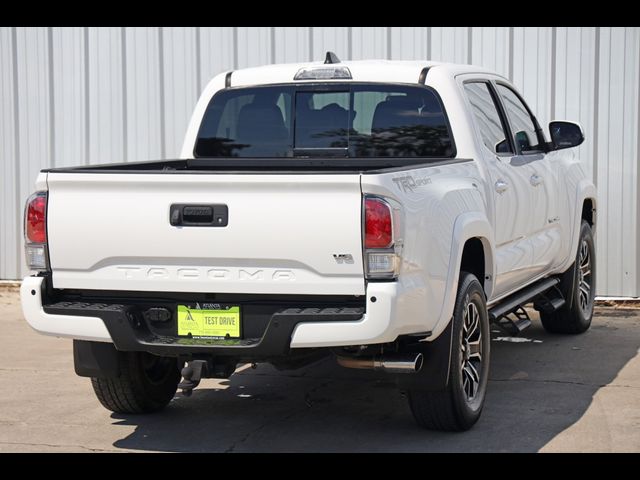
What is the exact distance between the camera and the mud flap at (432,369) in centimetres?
584

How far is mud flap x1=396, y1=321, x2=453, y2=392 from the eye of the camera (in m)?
5.84

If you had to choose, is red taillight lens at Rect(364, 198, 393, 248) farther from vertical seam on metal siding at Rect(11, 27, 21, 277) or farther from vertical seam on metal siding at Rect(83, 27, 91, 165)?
vertical seam on metal siding at Rect(11, 27, 21, 277)

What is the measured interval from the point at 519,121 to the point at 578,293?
1.73m

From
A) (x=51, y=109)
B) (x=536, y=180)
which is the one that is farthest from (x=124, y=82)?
(x=536, y=180)

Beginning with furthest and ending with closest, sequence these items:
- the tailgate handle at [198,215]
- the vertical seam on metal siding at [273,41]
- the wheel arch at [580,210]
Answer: the vertical seam on metal siding at [273,41] < the wheel arch at [580,210] < the tailgate handle at [198,215]

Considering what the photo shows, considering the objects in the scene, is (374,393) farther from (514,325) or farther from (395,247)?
(395,247)

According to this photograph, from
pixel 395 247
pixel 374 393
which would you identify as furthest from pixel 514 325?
pixel 395 247

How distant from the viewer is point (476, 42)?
1084 centimetres

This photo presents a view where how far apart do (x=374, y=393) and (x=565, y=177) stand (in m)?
2.42

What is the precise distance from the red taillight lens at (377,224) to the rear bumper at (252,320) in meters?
0.19

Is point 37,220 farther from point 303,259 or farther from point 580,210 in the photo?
point 580,210

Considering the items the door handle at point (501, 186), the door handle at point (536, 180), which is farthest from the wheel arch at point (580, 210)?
the door handle at point (501, 186)

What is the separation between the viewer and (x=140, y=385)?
662 cm

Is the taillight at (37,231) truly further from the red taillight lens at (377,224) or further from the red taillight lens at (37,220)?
the red taillight lens at (377,224)
